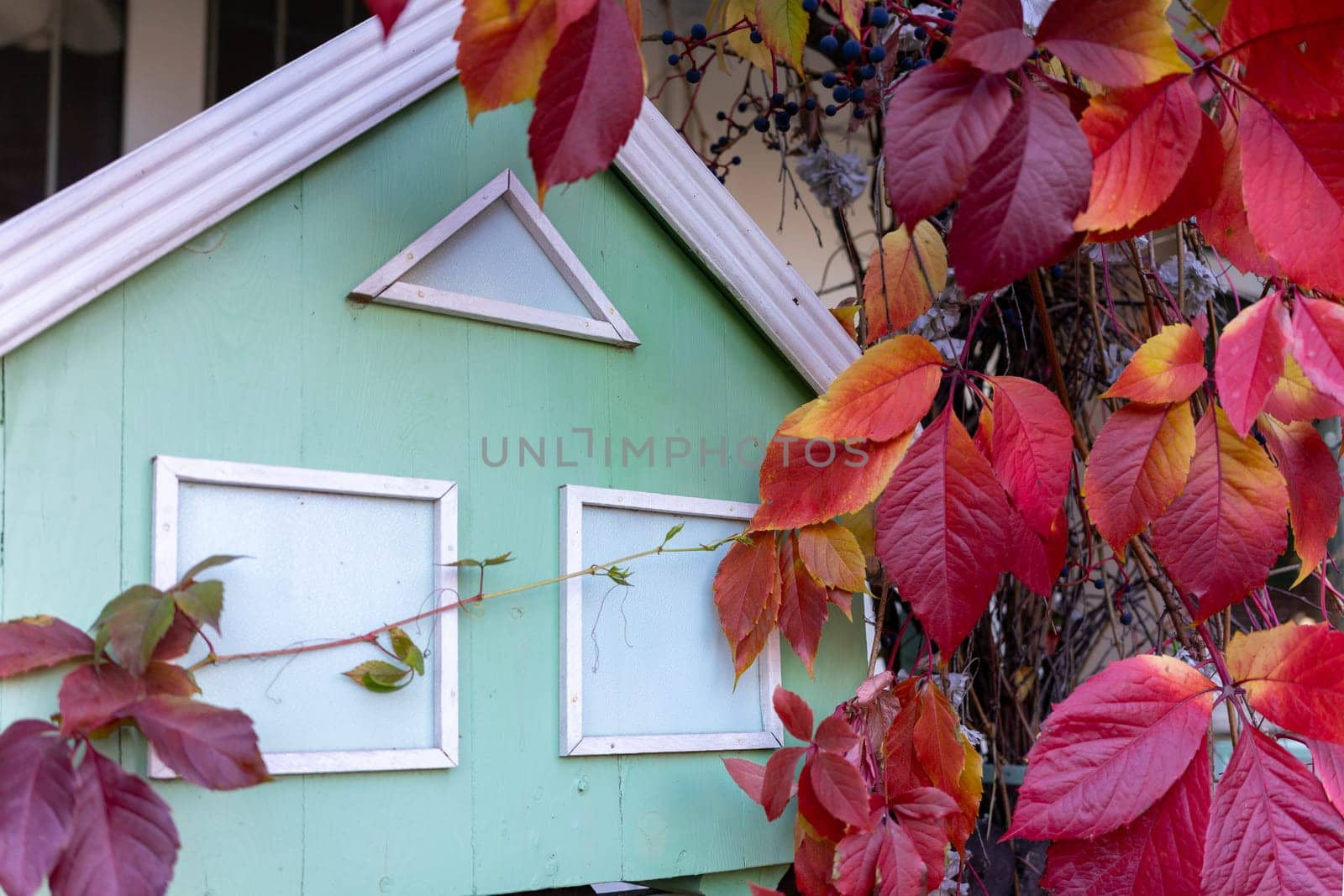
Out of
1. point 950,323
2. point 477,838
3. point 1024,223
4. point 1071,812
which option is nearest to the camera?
point 1024,223

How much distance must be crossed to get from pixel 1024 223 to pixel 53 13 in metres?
1.47

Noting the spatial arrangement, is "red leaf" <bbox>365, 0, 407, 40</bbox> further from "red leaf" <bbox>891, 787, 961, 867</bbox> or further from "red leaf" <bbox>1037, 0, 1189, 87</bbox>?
"red leaf" <bbox>891, 787, 961, 867</bbox>

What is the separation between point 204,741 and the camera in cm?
67

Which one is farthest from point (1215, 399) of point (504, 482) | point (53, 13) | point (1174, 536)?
point (53, 13)

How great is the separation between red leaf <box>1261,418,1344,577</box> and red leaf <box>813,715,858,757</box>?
1.20 ft

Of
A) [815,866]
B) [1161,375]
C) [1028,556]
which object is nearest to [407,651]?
[815,866]

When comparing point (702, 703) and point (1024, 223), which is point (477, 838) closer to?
point (702, 703)

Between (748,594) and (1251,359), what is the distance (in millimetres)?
441

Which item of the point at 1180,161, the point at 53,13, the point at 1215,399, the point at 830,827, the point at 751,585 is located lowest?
the point at 830,827

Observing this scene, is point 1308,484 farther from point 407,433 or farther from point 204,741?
point 204,741

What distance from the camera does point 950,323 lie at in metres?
1.24

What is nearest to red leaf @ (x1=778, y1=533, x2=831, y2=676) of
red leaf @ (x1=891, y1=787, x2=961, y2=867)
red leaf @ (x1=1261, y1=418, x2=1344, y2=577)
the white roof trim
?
red leaf @ (x1=891, y1=787, x2=961, y2=867)

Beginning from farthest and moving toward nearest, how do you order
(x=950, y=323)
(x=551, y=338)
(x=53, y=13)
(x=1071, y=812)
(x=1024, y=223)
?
(x=53, y=13), (x=950, y=323), (x=551, y=338), (x=1071, y=812), (x=1024, y=223)

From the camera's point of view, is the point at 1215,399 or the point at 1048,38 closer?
the point at 1048,38
